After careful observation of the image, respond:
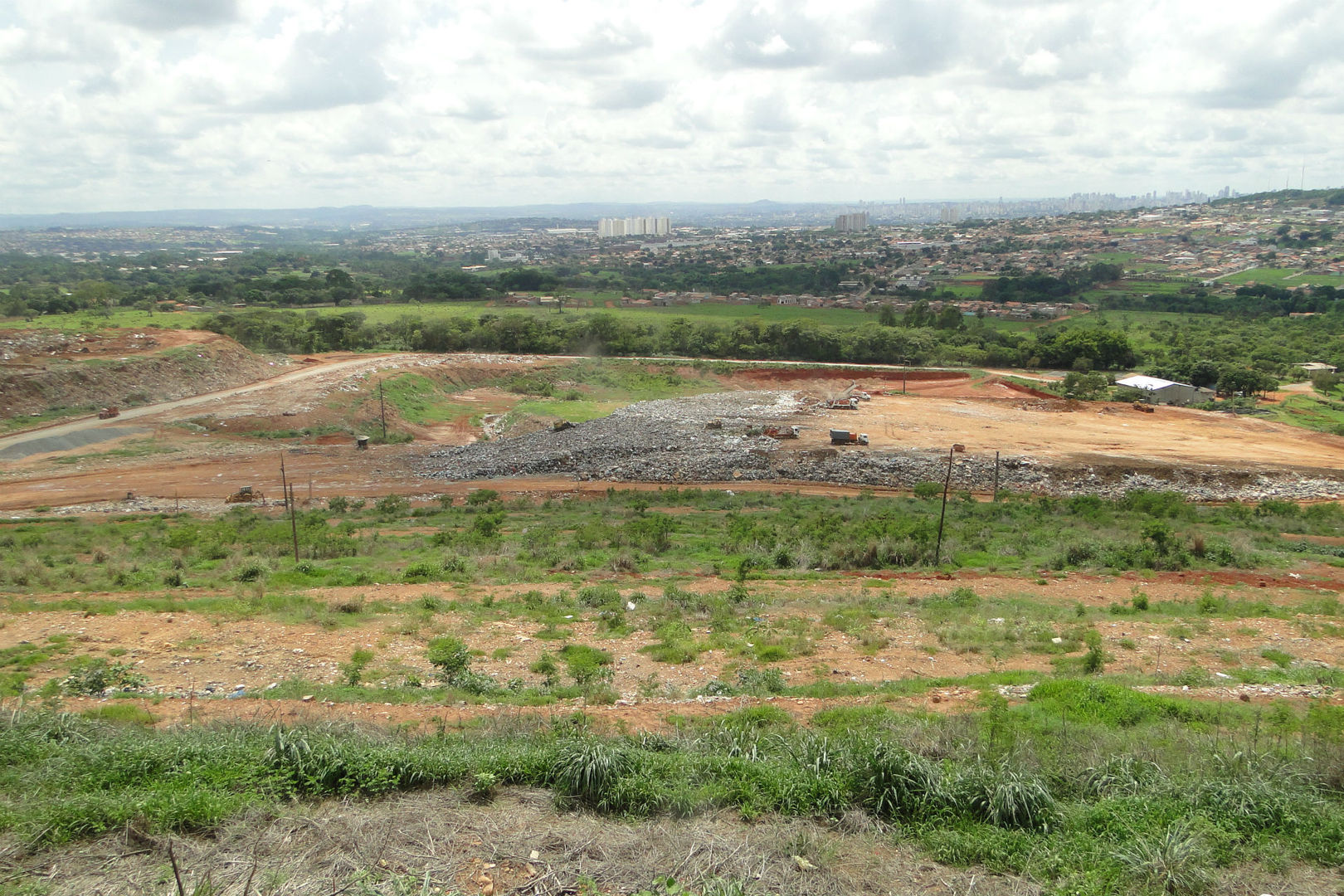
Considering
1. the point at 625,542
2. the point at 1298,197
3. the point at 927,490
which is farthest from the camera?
the point at 1298,197

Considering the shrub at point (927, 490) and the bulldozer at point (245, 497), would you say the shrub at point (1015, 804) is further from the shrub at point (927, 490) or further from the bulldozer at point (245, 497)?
the bulldozer at point (245, 497)

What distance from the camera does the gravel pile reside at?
95.7 feet

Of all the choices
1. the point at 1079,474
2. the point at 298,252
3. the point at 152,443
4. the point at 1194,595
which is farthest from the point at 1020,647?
the point at 298,252

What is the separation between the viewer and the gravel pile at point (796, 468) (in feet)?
95.7

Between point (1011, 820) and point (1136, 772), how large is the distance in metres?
1.68

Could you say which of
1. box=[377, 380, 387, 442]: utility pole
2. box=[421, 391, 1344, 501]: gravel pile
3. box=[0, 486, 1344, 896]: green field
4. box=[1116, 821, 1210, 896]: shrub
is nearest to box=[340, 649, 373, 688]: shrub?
box=[0, 486, 1344, 896]: green field

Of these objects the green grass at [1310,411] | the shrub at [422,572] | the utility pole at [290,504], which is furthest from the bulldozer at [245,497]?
the green grass at [1310,411]

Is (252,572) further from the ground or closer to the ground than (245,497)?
Result: further from the ground

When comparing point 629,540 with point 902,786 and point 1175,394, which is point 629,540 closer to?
point 902,786

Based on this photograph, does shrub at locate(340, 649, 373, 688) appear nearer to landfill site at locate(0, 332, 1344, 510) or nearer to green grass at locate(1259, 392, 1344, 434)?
landfill site at locate(0, 332, 1344, 510)

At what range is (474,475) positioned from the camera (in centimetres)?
3016

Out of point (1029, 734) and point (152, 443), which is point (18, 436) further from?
point (1029, 734)

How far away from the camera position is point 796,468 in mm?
31188

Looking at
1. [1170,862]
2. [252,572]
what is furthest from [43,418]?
[1170,862]
